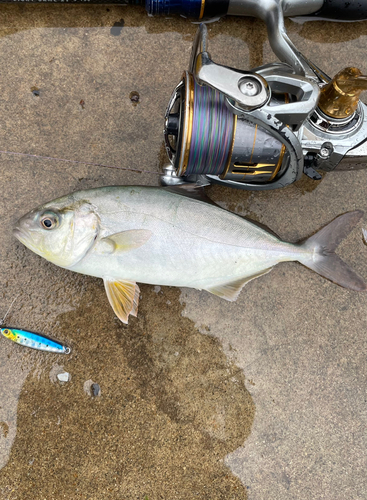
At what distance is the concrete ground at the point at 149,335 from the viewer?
1944 mm

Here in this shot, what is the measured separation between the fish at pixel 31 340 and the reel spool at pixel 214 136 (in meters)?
1.18

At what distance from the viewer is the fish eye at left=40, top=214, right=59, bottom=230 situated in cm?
174

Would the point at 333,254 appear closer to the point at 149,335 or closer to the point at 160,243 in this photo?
the point at 160,243

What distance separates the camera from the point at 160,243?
5.87 ft

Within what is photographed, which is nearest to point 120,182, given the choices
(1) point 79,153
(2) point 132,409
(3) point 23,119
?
(1) point 79,153

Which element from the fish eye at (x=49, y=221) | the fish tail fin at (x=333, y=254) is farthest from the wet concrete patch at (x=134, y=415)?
the fish tail fin at (x=333, y=254)

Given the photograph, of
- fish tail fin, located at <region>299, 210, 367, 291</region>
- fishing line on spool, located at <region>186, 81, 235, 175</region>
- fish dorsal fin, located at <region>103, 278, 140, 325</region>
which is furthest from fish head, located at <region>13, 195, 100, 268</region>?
fish tail fin, located at <region>299, 210, 367, 291</region>

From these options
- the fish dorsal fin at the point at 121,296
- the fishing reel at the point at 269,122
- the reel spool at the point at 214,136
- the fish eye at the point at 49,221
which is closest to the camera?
the fishing reel at the point at 269,122

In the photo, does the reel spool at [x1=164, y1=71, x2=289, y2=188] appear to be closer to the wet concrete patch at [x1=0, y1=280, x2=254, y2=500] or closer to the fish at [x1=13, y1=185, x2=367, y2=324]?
the fish at [x1=13, y1=185, x2=367, y2=324]

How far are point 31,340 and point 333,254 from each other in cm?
173

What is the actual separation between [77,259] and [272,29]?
156 centimetres

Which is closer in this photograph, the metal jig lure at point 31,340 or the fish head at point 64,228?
the fish head at point 64,228

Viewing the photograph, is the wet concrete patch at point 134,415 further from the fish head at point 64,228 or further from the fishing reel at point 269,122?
the fishing reel at point 269,122

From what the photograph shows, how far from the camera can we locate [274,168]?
170 cm
